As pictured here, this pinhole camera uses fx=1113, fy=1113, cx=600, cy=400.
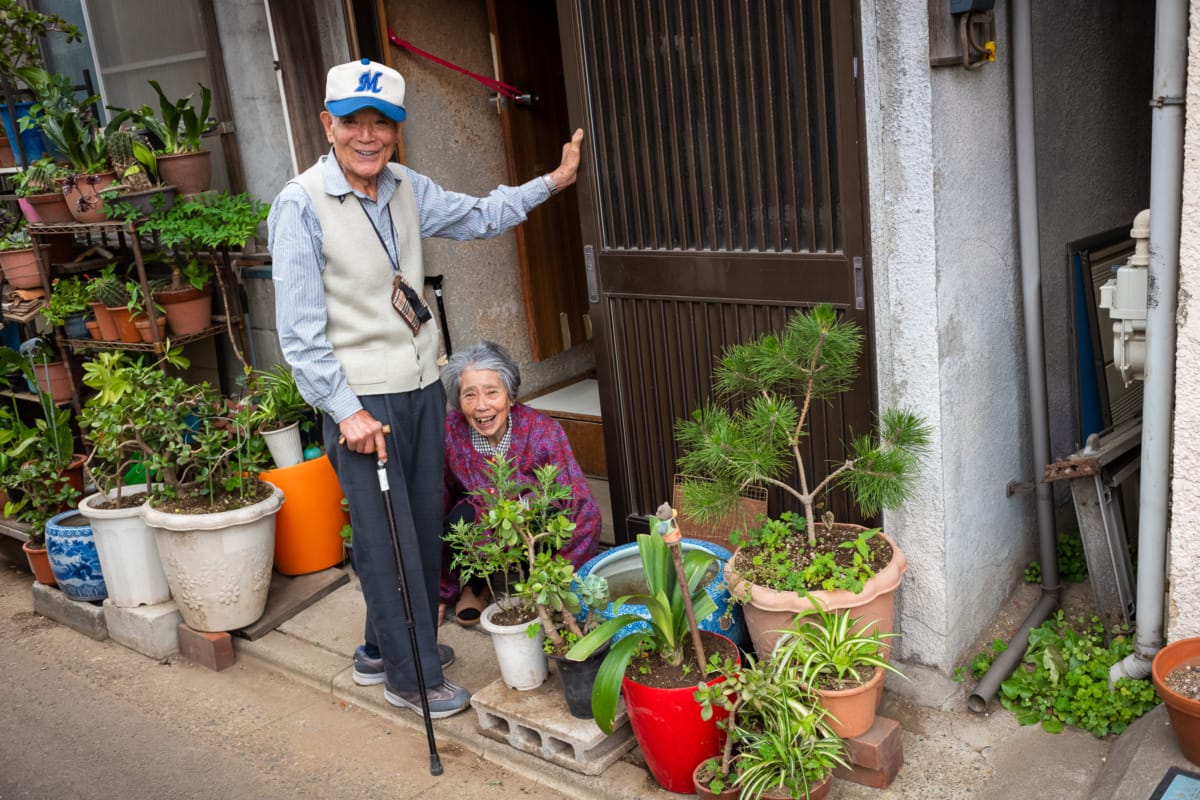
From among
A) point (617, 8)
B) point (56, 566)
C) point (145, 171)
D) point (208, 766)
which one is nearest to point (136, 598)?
point (56, 566)

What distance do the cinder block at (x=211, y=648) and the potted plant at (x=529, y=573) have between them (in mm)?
1338

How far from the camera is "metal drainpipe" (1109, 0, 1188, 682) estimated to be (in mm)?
2848

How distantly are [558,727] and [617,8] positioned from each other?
2.33m

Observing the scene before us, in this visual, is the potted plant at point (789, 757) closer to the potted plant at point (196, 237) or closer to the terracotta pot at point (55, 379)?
the potted plant at point (196, 237)

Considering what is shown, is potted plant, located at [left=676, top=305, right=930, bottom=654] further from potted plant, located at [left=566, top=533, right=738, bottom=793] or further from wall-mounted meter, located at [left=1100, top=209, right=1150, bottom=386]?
wall-mounted meter, located at [left=1100, top=209, right=1150, bottom=386]

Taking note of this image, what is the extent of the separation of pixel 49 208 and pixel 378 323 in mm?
2820

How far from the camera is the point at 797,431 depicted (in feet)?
10.9

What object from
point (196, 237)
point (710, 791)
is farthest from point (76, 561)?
point (710, 791)

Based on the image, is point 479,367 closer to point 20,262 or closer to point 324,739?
point 324,739

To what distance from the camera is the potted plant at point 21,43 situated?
5621mm

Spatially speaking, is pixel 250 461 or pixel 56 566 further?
pixel 56 566

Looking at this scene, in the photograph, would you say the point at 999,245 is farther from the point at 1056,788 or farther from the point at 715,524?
the point at 1056,788

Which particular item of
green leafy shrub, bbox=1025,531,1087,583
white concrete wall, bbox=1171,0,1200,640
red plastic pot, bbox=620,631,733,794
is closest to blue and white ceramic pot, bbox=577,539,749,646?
red plastic pot, bbox=620,631,733,794

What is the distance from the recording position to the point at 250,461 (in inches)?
178
